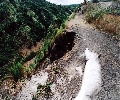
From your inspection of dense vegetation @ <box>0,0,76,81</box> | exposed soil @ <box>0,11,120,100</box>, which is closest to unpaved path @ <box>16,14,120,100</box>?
exposed soil @ <box>0,11,120,100</box>

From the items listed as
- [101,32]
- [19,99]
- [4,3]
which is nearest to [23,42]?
[4,3]

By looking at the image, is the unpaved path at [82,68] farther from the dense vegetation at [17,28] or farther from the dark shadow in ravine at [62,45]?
the dense vegetation at [17,28]

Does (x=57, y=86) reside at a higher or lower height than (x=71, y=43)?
lower

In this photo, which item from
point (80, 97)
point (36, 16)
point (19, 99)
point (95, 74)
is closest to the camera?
point (80, 97)

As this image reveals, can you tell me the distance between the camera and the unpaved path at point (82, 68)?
11769 millimetres

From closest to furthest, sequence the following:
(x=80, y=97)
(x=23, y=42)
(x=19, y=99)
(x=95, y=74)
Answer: (x=80, y=97)
(x=95, y=74)
(x=19, y=99)
(x=23, y=42)

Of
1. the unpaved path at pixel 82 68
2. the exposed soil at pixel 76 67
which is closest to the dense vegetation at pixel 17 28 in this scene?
the exposed soil at pixel 76 67

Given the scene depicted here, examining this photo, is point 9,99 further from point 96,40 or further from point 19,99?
point 96,40

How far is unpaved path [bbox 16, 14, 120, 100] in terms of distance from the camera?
11769mm

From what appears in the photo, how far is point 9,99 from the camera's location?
1515cm

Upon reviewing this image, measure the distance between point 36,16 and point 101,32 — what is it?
28.7 metres

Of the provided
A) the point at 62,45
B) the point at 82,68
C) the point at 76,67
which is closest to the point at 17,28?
the point at 62,45

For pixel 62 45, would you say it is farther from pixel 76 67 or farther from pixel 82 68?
pixel 82 68

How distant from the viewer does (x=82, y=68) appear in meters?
14.0
